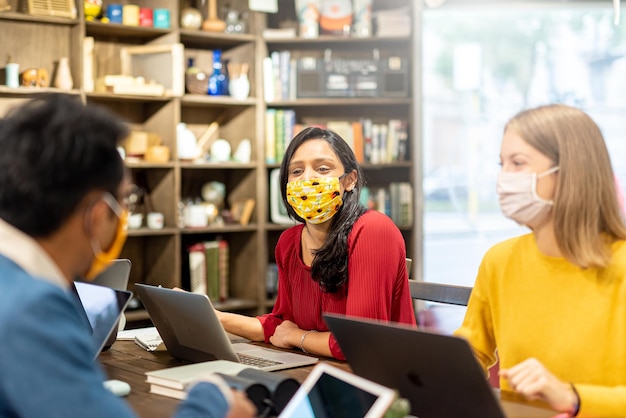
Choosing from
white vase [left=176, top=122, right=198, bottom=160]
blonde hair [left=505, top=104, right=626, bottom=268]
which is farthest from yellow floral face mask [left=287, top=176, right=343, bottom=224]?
white vase [left=176, top=122, right=198, bottom=160]

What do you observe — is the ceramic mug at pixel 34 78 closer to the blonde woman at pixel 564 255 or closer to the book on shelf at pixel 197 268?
the book on shelf at pixel 197 268

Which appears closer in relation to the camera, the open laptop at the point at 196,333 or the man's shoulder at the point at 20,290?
the man's shoulder at the point at 20,290

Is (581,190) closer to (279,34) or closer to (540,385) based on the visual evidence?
(540,385)

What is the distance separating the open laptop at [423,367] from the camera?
138cm

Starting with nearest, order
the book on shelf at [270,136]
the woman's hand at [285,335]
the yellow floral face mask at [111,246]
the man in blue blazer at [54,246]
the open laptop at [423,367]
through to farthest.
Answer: the man in blue blazer at [54,246]
the yellow floral face mask at [111,246]
the open laptop at [423,367]
the woman's hand at [285,335]
the book on shelf at [270,136]

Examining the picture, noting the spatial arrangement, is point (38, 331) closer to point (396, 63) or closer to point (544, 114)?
point (544, 114)

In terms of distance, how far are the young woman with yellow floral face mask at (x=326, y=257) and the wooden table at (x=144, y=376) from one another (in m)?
0.25

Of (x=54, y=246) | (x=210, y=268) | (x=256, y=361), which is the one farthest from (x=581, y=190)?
(x=210, y=268)

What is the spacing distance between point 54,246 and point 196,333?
88 cm

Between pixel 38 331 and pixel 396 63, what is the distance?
13.0 ft

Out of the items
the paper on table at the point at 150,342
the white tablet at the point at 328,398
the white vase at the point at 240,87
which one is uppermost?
the white vase at the point at 240,87

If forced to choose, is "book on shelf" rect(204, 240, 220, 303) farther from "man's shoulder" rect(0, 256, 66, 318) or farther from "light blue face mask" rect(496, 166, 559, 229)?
"man's shoulder" rect(0, 256, 66, 318)

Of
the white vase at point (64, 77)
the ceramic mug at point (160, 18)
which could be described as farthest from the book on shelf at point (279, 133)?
the white vase at point (64, 77)

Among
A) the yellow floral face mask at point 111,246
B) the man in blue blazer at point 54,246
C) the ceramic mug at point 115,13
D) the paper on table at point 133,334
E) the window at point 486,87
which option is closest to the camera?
the man in blue blazer at point 54,246
